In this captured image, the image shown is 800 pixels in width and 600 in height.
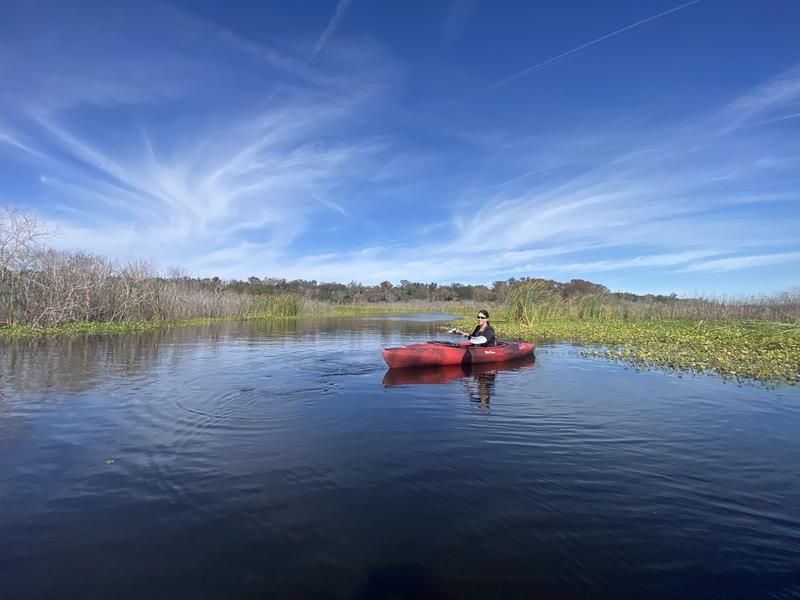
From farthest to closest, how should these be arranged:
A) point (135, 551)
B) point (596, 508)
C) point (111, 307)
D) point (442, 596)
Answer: point (111, 307)
point (596, 508)
point (135, 551)
point (442, 596)

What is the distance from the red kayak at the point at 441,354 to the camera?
1149 cm

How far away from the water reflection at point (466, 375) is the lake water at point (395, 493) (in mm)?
562

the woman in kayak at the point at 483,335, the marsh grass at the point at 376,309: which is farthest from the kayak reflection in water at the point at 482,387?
the marsh grass at the point at 376,309

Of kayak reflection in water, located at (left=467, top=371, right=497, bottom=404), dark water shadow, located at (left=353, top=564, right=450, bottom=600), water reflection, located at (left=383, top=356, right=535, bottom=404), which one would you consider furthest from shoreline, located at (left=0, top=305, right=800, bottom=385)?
dark water shadow, located at (left=353, top=564, right=450, bottom=600)

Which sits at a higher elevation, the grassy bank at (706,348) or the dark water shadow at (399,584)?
the grassy bank at (706,348)

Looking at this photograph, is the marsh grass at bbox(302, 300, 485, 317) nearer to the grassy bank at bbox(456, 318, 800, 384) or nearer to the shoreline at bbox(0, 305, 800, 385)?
the shoreline at bbox(0, 305, 800, 385)

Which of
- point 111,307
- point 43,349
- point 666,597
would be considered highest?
point 111,307

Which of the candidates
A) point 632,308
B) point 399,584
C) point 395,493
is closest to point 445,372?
point 395,493

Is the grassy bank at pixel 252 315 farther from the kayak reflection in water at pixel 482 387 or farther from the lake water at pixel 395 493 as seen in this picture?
the kayak reflection in water at pixel 482 387

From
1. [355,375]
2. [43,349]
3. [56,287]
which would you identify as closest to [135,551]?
[355,375]

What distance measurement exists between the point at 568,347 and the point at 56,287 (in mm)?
22679

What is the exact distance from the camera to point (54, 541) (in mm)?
3695

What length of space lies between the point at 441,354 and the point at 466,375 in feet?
2.75

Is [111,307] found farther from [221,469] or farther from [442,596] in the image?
[442,596]
